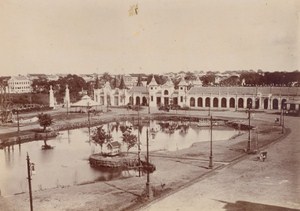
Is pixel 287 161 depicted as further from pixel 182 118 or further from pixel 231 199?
pixel 182 118

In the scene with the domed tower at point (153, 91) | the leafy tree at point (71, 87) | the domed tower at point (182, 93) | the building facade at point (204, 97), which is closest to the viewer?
the building facade at point (204, 97)

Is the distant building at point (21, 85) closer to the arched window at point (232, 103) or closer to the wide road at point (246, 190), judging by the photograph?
the arched window at point (232, 103)

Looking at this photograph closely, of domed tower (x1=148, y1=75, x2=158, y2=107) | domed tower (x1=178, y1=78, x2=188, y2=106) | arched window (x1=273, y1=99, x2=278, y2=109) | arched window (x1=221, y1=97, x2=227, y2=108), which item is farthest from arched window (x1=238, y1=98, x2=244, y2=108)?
domed tower (x1=148, y1=75, x2=158, y2=107)

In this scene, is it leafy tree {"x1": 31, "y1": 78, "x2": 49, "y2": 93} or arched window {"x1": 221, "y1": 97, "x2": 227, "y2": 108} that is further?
leafy tree {"x1": 31, "y1": 78, "x2": 49, "y2": 93}

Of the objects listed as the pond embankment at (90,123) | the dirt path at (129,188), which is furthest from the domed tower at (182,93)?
the dirt path at (129,188)

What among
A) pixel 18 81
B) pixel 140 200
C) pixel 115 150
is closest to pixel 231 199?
pixel 140 200

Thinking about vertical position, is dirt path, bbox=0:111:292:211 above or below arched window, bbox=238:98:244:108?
below

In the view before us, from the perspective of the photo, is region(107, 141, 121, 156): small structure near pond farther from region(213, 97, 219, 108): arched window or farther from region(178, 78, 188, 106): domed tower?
region(178, 78, 188, 106): domed tower
